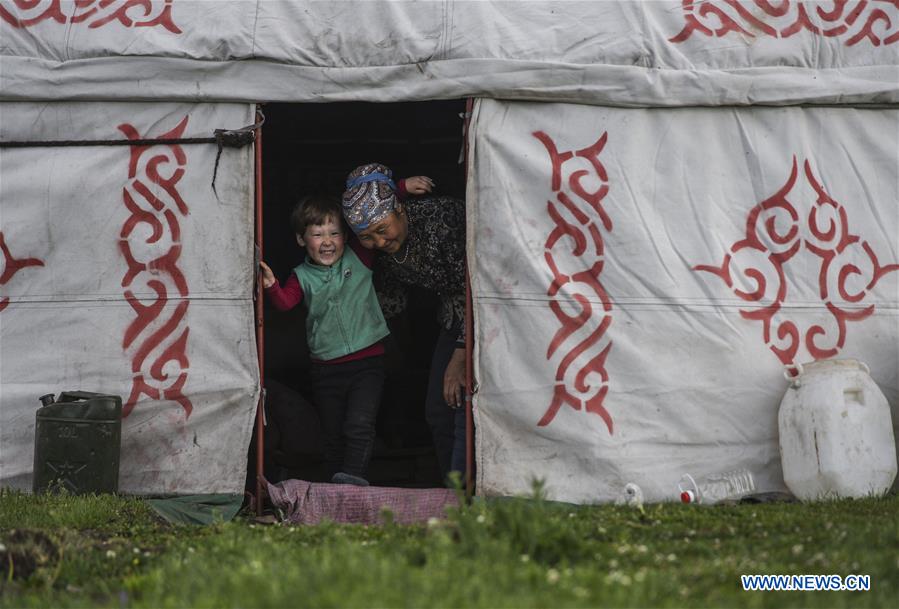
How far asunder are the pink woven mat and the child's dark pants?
0.53 m

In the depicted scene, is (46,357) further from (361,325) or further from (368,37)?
(368,37)

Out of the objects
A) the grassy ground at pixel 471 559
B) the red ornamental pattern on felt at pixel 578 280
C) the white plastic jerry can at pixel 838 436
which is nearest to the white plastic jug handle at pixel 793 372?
the white plastic jerry can at pixel 838 436

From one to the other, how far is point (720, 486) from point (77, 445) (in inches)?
124

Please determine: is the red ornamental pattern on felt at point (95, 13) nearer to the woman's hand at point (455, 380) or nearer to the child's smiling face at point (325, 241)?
the child's smiling face at point (325, 241)

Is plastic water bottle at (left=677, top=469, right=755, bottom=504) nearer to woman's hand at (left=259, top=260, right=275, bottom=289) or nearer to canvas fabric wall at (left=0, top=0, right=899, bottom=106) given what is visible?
canvas fabric wall at (left=0, top=0, right=899, bottom=106)

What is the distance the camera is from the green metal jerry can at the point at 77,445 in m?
5.34

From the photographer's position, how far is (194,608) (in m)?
3.25

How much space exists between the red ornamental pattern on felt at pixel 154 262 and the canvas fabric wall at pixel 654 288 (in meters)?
1.50

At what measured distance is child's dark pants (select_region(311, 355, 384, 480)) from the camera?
6113mm

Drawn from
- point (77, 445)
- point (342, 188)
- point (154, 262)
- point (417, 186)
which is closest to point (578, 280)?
point (417, 186)

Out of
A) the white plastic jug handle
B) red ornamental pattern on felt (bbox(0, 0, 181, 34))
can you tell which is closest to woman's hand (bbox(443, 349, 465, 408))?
the white plastic jug handle

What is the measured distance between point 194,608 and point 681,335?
3095 millimetres

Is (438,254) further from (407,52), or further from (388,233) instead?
(407,52)

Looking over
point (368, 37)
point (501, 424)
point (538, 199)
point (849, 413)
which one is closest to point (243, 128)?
point (368, 37)
